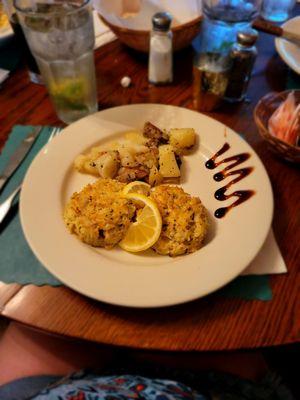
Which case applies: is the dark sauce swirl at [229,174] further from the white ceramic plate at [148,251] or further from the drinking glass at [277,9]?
the drinking glass at [277,9]

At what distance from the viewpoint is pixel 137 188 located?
3.76 feet

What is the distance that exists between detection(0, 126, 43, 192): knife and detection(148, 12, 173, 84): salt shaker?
2.05ft

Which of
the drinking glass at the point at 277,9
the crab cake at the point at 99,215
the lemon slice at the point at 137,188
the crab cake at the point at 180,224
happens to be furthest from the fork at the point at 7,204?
the drinking glass at the point at 277,9

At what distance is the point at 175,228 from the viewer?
104 cm

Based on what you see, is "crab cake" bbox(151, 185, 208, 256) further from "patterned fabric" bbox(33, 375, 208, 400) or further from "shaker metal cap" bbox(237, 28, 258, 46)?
"shaker metal cap" bbox(237, 28, 258, 46)

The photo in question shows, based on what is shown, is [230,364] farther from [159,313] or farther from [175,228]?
[175,228]

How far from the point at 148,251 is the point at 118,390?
0.40 meters

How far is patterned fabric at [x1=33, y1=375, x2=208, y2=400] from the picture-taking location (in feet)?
→ 3.02

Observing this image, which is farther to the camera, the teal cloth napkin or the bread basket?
the bread basket

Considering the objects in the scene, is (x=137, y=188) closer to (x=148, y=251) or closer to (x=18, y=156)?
(x=148, y=251)

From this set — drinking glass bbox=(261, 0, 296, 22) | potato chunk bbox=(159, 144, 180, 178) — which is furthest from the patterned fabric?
drinking glass bbox=(261, 0, 296, 22)

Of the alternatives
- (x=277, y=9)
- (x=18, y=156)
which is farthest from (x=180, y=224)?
(x=277, y=9)

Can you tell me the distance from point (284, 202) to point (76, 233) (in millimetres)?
747

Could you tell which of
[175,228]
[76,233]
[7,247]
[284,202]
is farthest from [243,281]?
[7,247]
